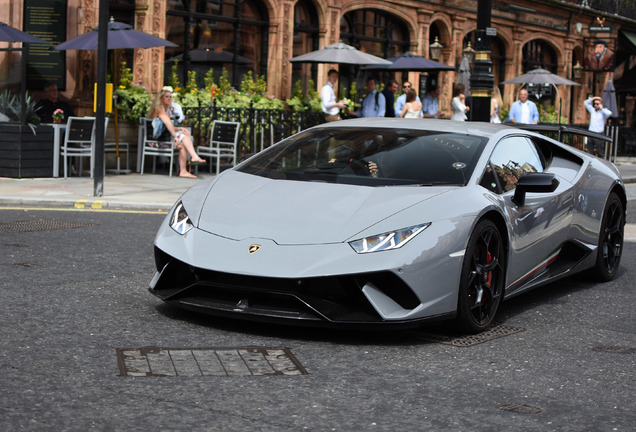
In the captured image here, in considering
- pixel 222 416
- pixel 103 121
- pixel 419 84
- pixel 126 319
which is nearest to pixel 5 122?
pixel 103 121

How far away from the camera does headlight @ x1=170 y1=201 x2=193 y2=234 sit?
250 inches

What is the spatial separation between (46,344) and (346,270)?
160 centimetres

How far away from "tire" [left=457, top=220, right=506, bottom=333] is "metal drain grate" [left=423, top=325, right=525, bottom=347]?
1.8 inches

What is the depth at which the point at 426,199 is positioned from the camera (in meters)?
6.29

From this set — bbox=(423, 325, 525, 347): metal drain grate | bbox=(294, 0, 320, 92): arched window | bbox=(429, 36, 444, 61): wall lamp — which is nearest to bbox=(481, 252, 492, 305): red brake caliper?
bbox=(423, 325, 525, 347): metal drain grate

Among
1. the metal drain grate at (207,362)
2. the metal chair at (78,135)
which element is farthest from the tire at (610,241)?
the metal chair at (78,135)

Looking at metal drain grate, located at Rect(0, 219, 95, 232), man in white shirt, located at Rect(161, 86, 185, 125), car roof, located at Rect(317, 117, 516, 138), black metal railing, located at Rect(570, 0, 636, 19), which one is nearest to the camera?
car roof, located at Rect(317, 117, 516, 138)

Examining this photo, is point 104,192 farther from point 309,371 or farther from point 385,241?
point 309,371

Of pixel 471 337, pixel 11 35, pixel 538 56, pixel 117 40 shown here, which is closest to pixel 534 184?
pixel 471 337

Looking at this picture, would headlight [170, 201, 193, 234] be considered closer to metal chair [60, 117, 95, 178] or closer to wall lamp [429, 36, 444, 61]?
metal chair [60, 117, 95, 178]

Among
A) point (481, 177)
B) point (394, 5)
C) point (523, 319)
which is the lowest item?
point (523, 319)

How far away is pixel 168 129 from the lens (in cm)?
1828

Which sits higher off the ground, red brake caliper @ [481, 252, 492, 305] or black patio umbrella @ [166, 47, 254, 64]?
black patio umbrella @ [166, 47, 254, 64]

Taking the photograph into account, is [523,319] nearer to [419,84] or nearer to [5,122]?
[5,122]
